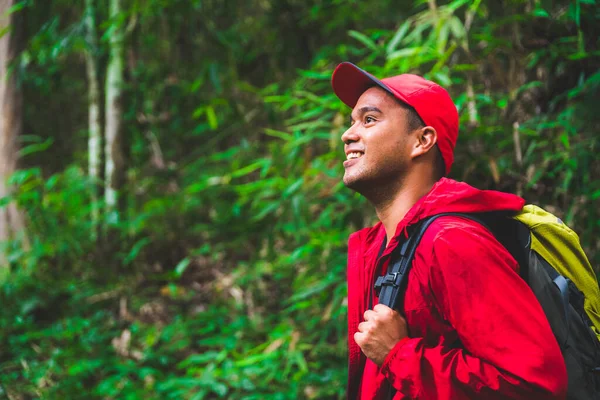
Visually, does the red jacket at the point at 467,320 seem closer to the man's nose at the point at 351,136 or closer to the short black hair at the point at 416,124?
the short black hair at the point at 416,124

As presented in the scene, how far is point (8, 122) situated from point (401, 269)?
20.6ft

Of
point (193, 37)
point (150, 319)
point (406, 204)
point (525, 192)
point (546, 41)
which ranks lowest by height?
point (150, 319)

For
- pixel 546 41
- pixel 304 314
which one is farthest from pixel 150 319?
pixel 546 41

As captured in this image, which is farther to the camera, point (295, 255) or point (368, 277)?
point (295, 255)

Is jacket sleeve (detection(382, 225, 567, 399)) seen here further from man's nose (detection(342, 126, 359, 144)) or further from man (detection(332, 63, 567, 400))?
man's nose (detection(342, 126, 359, 144))

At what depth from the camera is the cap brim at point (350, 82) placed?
2057mm

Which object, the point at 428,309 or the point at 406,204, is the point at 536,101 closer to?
the point at 406,204

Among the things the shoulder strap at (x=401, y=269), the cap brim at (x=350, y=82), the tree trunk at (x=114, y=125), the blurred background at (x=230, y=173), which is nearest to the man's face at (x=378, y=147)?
the cap brim at (x=350, y=82)

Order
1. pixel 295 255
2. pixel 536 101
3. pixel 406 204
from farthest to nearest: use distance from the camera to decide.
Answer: pixel 295 255
pixel 536 101
pixel 406 204

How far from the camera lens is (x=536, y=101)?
156 inches

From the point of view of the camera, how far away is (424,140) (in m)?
1.92

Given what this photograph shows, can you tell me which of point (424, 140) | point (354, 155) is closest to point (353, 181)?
point (354, 155)

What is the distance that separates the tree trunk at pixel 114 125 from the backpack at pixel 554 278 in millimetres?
5296

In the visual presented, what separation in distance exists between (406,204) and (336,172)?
246cm
